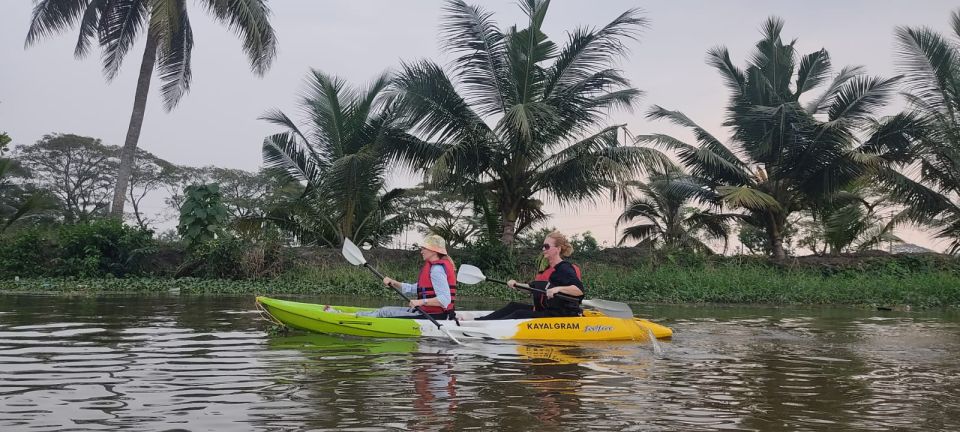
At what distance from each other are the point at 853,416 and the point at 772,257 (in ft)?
58.1

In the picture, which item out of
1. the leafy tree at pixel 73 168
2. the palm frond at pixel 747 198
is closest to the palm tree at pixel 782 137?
the palm frond at pixel 747 198

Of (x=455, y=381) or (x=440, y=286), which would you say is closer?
(x=455, y=381)

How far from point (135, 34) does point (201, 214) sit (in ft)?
22.7

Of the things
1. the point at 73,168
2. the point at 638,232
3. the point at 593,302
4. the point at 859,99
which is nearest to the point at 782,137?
the point at 859,99

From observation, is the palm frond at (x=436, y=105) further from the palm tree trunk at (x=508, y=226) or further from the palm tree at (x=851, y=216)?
the palm tree at (x=851, y=216)

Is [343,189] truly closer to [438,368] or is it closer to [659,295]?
[659,295]

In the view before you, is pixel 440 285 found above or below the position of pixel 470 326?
above

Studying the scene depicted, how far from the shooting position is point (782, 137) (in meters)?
21.8

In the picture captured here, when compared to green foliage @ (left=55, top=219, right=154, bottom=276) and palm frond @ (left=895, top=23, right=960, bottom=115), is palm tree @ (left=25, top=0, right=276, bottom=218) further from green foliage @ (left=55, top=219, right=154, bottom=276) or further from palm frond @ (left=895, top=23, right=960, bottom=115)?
palm frond @ (left=895, top=23, right=960, bottom=115)

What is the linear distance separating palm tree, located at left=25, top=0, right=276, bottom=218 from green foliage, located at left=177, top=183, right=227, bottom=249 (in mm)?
2621

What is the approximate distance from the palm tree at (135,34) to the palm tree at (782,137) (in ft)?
33.8

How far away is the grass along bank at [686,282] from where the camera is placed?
1817cm

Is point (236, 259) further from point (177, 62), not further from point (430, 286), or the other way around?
point (430, 286)

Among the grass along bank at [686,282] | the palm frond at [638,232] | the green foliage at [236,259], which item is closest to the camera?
the grass along bank at [686,282]
